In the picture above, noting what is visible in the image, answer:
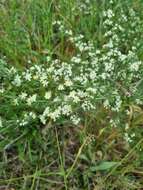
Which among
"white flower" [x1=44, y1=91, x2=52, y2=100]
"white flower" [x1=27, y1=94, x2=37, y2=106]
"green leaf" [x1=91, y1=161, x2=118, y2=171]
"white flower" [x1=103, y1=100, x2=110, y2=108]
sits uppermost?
"white flower" [x1=44, y1=91, x2=52, y2=100]

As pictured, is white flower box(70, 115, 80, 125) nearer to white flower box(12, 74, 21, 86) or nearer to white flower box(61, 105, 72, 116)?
white flower box(61, 105, 72, 116)

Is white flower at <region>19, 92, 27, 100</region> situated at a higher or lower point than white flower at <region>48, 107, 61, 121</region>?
higher

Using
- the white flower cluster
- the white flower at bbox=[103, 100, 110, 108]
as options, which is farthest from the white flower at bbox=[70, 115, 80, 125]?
the white flower at bbox=[103, 100, 110, 108]

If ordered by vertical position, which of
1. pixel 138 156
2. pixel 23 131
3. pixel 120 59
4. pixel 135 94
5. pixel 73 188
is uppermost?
pixel 120 59

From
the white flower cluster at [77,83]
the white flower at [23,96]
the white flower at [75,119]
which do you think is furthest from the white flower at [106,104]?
the white flower at [23,96]

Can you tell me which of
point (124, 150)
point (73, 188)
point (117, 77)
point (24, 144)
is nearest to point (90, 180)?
point (73, 188)

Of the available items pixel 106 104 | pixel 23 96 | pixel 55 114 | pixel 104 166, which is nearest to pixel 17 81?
pixel 23 96

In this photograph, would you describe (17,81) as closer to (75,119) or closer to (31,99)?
(31,99)

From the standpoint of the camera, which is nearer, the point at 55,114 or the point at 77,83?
the point at 55,114

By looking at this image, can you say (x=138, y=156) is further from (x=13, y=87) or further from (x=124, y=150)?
(x=13, y=87)

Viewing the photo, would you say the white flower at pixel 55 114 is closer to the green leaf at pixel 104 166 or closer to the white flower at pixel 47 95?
the white flower at pixel 47 95

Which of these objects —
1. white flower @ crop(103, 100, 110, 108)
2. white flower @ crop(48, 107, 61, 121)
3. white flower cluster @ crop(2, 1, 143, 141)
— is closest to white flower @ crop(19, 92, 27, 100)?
white flower cluster @ crop(2, 1, 143, 141)
